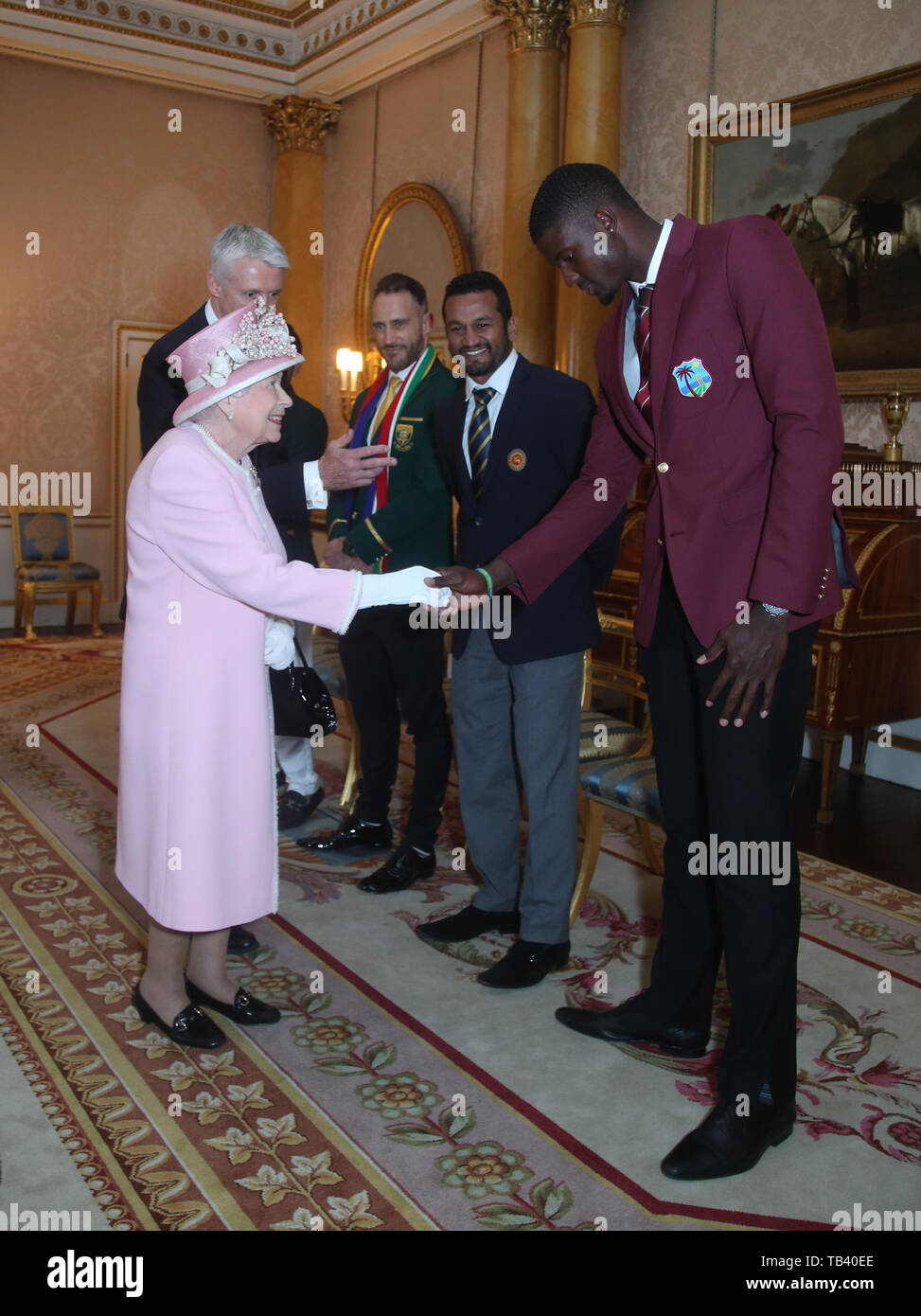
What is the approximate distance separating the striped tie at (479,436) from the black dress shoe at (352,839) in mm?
1534

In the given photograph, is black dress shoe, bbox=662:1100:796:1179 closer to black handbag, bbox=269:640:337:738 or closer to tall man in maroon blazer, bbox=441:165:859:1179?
tall man in maroon blazer, bbox=441:165:859:1179

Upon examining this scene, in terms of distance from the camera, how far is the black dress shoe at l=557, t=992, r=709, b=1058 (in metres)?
2.64

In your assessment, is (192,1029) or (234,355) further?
(192,1029)

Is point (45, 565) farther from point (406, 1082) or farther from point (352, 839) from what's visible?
point (406, 1082)

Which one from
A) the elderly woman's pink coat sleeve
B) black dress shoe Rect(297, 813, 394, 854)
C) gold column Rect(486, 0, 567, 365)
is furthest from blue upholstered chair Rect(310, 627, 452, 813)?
gold column Rect(486, 0, 567, 365)

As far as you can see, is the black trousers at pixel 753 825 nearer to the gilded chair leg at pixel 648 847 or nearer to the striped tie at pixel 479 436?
the striped tie at pixel 479 436

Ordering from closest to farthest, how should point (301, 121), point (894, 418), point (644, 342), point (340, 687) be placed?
1. point (644, 342)
2. point (340, 687)
3. point (894, 418)
4. point (301, 121)

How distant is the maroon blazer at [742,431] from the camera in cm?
193

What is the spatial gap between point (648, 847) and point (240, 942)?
4.56 ft

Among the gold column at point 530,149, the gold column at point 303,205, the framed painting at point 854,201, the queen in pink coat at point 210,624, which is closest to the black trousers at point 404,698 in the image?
the queen in pink coat at point 210,624

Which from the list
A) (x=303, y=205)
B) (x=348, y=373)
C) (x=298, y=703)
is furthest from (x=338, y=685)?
(x=303, y=205)

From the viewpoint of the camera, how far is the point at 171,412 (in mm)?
3400

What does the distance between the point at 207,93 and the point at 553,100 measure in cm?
413

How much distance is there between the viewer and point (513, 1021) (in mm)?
2812
